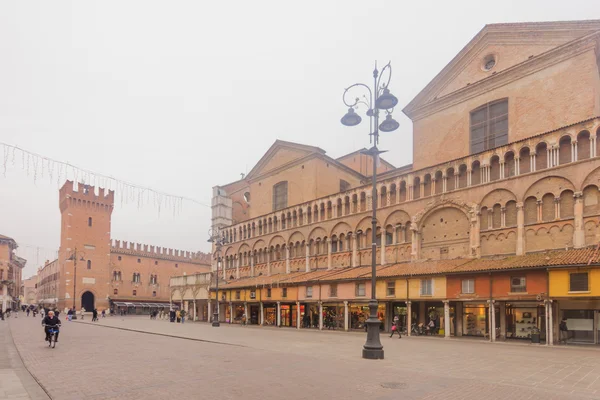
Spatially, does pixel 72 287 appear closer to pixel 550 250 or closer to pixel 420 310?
pixel 420 310

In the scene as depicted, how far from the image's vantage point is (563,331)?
2364 cm

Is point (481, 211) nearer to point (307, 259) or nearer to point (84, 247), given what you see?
point (307, 259)

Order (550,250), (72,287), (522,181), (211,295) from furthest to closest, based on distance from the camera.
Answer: (72,287)
(211,295)
(522,181)
(550,250)

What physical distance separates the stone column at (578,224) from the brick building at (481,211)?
57 millimetres

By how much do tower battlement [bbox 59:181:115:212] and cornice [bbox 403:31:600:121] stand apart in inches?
2272

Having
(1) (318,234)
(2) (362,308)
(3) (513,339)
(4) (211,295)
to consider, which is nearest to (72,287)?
(4) (211,295)

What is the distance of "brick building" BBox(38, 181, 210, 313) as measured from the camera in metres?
70.7

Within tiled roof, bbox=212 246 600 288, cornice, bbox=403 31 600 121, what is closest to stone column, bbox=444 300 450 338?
tiled roof, bbox=212 246 600 288

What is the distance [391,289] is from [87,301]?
59.7 meters

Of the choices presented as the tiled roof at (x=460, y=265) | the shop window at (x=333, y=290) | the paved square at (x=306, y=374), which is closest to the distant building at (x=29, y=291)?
the tiled roof at (x=460, y=265)

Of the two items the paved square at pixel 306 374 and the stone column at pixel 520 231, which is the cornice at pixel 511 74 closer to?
the stone column at pixel 520 231

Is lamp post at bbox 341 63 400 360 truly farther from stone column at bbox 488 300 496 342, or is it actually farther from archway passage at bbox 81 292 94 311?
archway passage at bbox 81 292 94 311

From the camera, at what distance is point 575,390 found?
10.0 metres

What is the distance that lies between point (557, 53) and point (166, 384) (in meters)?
30.6
